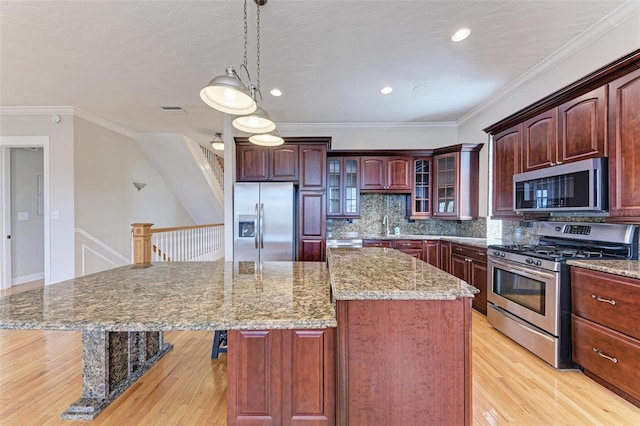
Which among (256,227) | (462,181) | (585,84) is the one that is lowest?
(256,227)

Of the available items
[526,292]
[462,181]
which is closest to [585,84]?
[526,292]

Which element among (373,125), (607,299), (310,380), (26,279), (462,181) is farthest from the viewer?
(26,279)

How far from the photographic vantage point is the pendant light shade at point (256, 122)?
2020 millimetres

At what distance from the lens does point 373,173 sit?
4418mm

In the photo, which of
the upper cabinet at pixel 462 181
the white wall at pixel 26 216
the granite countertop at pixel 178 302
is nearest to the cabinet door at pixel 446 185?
the upper cabinet at pixel 462 181

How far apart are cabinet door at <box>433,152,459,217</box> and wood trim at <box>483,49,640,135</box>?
43.8 inches

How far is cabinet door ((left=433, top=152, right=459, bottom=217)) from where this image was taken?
Result: 4.12 m

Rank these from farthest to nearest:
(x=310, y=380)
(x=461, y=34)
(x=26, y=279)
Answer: (x=26, y=279) → (x=461, y=34) → (x=310, y=380)

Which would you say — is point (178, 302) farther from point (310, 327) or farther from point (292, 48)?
point (292, 48)

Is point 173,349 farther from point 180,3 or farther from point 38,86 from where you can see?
point 38,86

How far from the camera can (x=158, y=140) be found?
18.5 ft

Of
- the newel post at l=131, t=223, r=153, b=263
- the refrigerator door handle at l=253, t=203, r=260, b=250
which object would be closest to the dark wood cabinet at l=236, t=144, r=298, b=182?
the refrigerator door handle at l=253, t=203, r=260, b=250

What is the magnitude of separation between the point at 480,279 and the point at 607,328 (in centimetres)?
137

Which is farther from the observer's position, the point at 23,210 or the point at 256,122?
the point at 23,210
